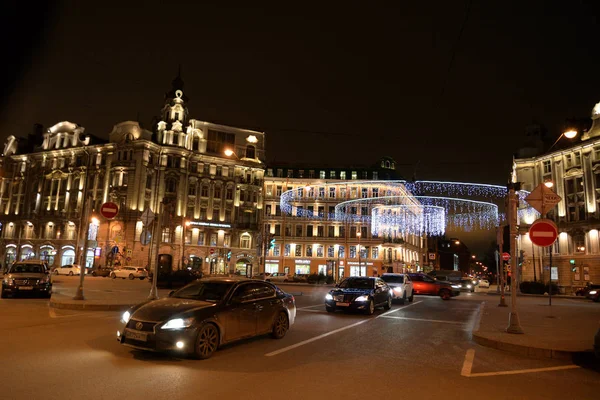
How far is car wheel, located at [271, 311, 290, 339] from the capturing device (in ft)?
35.5

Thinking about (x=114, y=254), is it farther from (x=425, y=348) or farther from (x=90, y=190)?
(x=425, y=348)

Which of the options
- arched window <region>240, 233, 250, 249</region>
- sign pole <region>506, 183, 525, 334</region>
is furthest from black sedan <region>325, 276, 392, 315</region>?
arched window <region>240, 233, 250, 249</region>

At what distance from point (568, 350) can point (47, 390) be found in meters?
10.1

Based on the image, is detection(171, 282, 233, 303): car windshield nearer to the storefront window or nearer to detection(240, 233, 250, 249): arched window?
detection(240, 233, 250, 249): arched window

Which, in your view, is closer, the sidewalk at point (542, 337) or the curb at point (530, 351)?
the curb at point (530, 351)

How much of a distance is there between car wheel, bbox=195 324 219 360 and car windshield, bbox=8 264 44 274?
1746 cm

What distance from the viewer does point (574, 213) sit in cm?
5591

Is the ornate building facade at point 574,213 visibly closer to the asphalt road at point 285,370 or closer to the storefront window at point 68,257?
the asphalt road at point 285,370

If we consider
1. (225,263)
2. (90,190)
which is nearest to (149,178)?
(90,190)

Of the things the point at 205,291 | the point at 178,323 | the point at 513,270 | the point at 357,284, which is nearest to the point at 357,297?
the point at 357,284

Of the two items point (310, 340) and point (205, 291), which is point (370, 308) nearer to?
point (310, 340)

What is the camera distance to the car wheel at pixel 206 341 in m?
8.28

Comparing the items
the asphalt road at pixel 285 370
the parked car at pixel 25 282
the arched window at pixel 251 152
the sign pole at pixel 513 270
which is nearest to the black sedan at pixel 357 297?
the asphalt road at pixel 285 370

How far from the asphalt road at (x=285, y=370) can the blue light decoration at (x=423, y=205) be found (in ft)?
49.0
